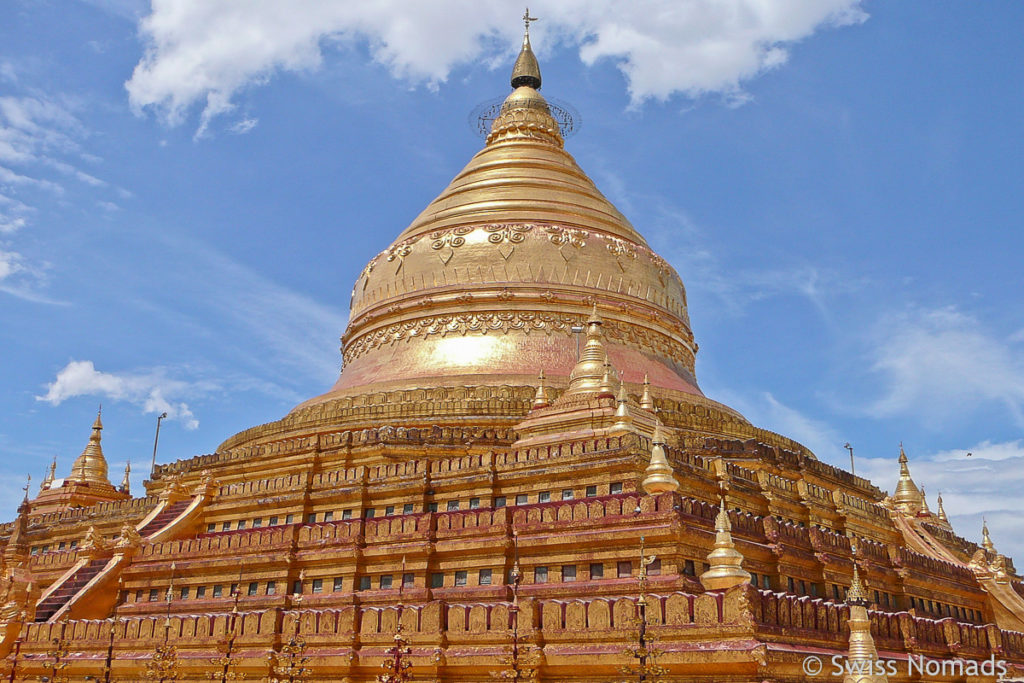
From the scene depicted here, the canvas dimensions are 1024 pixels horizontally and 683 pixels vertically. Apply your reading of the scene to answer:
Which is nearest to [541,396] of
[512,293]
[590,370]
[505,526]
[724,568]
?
[590,370]

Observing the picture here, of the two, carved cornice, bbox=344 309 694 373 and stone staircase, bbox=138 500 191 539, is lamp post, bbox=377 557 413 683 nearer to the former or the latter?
stone staircase, bbox=138 500 191 539

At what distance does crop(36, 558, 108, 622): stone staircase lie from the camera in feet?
103

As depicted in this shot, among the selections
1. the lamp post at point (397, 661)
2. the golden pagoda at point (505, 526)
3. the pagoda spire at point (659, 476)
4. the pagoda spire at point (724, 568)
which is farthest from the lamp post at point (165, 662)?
the pagoda spire at point (724, 568)

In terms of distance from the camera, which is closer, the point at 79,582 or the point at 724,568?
the point at 724,568

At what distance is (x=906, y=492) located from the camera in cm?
4353

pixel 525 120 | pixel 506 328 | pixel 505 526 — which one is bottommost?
pixel 505 526

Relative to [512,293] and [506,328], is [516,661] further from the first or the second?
[512,293]

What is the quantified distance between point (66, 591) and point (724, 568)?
70.4 feet

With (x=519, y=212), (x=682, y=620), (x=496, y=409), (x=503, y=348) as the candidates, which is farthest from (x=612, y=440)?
(x=519, y=212)

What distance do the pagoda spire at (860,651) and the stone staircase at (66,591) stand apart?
2337 cm

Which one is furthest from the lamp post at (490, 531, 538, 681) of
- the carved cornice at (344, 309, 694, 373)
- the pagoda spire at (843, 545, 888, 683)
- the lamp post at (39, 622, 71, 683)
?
the carved cornice at (344, 309, 694, 373)

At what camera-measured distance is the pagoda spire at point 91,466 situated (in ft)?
161

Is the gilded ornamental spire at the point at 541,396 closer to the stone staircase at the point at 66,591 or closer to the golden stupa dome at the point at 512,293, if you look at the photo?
the golden stupa dome at the point at 512,293

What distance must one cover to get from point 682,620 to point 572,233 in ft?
84.8
